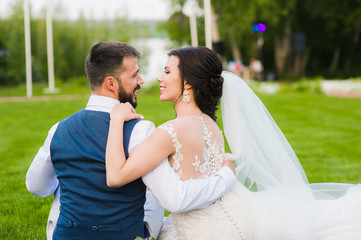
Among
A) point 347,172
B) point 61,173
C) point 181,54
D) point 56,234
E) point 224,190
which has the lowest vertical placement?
point 347,172

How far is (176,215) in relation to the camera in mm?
3098

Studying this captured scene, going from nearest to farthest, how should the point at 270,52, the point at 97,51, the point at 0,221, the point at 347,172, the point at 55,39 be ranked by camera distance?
the point at 97,51, the point at 0,221, the point at 347,172, the point at 55,39, the point at 270,52

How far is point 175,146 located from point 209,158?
0.32 metres

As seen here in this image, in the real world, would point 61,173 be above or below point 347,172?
above

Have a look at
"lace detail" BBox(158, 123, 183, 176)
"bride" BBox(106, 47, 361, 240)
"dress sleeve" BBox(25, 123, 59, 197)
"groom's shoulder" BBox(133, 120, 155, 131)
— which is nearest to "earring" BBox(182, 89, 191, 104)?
"bride" BBox(106, 47, 361, 240)

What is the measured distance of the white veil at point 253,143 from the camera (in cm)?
356

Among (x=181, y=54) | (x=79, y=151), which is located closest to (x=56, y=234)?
(x=79, y=151)

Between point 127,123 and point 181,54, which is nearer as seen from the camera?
point 127,123

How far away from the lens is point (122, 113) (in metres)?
2.66

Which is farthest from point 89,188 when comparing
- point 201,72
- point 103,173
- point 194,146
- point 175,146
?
point 201,72

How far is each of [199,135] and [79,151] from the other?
78 centimetres

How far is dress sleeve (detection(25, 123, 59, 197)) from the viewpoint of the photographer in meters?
2.96

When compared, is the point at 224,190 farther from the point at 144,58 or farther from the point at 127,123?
the point at 144,58

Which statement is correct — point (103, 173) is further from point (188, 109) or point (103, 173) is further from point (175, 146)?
point (188, 109)
